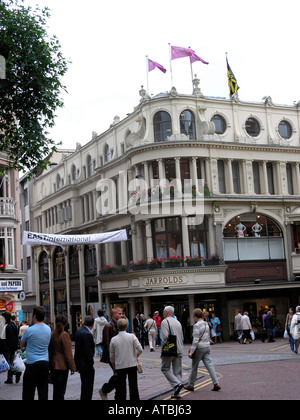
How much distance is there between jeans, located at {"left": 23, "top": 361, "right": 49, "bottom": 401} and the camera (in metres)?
10.2

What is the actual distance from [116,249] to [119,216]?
3454mm

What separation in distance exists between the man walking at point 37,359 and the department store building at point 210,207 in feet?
88.0

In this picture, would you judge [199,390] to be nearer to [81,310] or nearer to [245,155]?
[245,155]

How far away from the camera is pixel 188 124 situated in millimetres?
40031

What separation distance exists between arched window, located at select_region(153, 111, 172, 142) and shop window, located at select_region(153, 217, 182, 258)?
18.4 feet

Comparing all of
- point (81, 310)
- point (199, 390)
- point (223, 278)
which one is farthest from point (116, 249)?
point (199, 390)

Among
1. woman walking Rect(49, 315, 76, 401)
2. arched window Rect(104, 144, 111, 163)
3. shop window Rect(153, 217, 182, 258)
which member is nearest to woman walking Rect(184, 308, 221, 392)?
woman walking Rect(49, 315, 76, 401)

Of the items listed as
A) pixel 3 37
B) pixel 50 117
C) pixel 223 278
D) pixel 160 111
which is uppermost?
pixel 160 111

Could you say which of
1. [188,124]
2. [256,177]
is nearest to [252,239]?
[256,177]

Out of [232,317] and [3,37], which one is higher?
[3,37]

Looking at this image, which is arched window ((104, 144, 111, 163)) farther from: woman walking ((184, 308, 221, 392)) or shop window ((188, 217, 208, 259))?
woman walking ((184, 308, 221, 392))

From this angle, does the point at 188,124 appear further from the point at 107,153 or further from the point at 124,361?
the point at 124,361

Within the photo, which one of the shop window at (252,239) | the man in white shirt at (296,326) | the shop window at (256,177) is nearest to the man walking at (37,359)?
the man in white shirt at (296,326)
